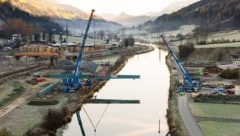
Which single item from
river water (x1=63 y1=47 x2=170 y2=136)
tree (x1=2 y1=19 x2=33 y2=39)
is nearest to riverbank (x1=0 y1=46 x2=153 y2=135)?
river water (x1=63 y1=47 x2=170 y2=136)

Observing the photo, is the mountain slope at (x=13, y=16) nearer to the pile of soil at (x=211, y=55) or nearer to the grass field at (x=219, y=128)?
the pile of soil at (x=211, y=55)

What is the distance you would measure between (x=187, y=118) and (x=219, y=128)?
1.39 meters

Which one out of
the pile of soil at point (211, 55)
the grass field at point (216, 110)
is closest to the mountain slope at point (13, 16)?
the pile of soil at point (211, 55)

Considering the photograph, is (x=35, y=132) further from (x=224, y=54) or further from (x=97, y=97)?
(x=224, y=54)

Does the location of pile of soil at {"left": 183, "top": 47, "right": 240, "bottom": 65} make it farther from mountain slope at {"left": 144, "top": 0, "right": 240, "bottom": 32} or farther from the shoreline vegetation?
mountain slope at {"left": 144, "top": 0, "right": 240, "bottom": 32}

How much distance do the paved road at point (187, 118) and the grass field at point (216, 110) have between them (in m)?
0.25

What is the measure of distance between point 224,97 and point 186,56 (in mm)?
19731

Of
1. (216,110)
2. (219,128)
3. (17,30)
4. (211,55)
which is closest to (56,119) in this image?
(219,128)

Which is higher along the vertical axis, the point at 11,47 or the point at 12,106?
the point at 11,47

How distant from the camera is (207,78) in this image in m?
22.2

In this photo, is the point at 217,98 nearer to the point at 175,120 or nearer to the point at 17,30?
the point at 175,120

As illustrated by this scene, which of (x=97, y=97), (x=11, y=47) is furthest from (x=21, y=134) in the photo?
(x=11, y=47)

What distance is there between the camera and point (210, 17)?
7988 cm

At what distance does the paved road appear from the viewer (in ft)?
37.7
